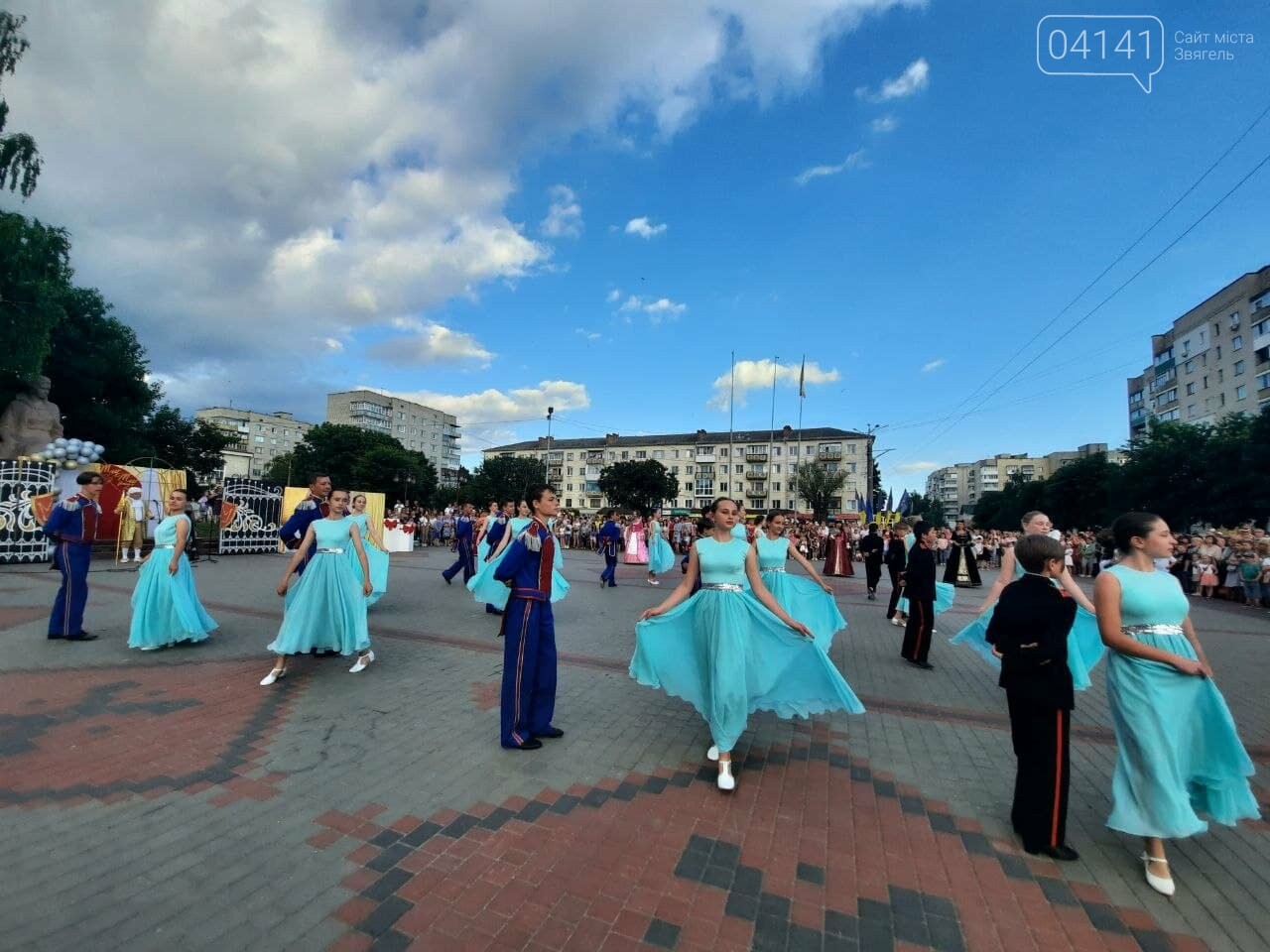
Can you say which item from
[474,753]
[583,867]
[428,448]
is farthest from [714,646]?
[428,448]

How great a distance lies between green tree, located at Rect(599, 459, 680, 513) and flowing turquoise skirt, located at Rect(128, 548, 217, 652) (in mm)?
75802

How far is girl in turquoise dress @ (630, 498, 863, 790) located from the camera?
414 centimetres

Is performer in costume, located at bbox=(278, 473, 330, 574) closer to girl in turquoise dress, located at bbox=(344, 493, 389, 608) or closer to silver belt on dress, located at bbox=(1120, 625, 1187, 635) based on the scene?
girl in turquoise dress, located at bbox=(344, 493, 389, 608)

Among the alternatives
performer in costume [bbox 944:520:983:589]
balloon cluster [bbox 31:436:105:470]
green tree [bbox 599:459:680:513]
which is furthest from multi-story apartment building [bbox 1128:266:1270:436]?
balloon cluster [bbox 31:436:105:470]

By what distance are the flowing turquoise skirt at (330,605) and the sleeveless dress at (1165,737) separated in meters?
6.51

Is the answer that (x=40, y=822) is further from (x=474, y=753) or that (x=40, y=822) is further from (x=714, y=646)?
(x=714, y=646)

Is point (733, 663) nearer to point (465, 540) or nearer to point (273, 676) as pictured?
point (273, 676)

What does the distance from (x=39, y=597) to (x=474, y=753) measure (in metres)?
11.3

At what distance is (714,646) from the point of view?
13.9 feet

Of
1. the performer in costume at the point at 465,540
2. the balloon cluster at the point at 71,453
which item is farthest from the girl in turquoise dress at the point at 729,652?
the balloon cluster at the point at 71,453

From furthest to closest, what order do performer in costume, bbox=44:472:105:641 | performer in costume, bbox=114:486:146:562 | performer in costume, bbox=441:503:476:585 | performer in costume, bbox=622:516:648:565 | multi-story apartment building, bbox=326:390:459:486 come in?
1. multi-story apartment building, bbox=326:390:459:486
2. performer in costume, bbox=622:516:648:565
3. performer in costume, bbox=114:486:146:562
4. performer in costume, bbox=441:503:476:585
5. performer in costume, bbox=44:472:105:641

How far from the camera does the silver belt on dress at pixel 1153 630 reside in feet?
10.5

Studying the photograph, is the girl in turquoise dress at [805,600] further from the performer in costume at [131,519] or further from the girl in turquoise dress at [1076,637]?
the performer in costume at [131,519]

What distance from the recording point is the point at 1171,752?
10.2 ft
